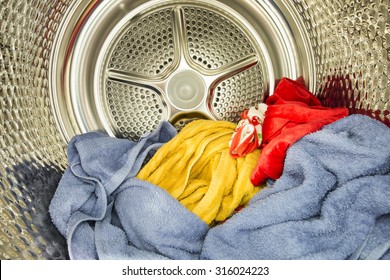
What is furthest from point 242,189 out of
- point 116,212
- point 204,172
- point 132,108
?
point 132,108

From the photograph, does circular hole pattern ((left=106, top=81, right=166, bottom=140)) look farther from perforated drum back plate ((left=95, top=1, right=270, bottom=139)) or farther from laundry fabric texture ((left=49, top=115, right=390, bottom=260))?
laundry fabric texture ((left=49, top=115, right=390, bottom=260))

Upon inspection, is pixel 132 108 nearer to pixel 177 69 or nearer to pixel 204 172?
pixel 177 69

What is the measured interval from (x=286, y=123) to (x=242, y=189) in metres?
0.13

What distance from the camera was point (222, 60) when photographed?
896 millimetres

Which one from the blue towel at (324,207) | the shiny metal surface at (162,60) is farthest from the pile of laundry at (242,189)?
the shiny metal surface at (162,60)

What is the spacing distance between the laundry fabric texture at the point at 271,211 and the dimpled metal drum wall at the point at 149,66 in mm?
70

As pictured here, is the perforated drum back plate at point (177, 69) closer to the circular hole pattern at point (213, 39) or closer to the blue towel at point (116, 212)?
the circular hole pattern at point (213, 39)

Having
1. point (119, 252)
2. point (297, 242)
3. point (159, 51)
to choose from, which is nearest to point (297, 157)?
point (297, 242)

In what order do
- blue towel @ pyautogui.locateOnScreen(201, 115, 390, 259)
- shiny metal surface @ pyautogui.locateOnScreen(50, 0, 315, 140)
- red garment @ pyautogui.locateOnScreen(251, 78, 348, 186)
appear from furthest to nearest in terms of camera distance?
shiny metal surface @ pyautogui.locateOnScreen(50, 0, 315, 140) → red garment @ pyautogui.locateOnScreen(251, 78, 348, 186) → blue towel @ pyautogui.locateOnScreen(201, 115, 390, 259)

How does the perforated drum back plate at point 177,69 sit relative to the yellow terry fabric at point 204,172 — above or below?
above

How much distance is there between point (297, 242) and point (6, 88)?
527 mm

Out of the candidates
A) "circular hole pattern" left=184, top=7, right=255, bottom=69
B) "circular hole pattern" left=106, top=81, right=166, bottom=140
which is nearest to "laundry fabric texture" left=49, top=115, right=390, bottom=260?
"circular hole pattern" left=106, top=81, right=166, bottom=140

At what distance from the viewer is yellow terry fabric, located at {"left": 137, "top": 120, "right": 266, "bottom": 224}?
0.68 meters

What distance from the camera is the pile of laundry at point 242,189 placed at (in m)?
0.54
